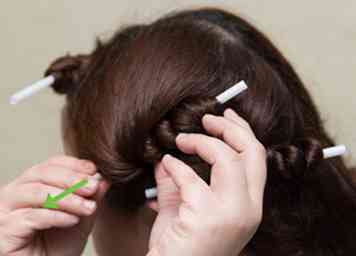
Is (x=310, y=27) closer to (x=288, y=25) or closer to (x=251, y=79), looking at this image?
(x=288, y=25)

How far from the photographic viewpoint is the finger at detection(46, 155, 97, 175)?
2.16 feet

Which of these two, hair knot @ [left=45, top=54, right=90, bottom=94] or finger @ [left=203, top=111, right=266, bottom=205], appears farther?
hair knot @ [left=45, top=54, right=90, bottom=94]

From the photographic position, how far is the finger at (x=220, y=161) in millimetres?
553

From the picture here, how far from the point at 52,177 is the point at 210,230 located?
23 centimetres

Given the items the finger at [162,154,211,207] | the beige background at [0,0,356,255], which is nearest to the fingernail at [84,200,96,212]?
the finger at [162,154,211,207]

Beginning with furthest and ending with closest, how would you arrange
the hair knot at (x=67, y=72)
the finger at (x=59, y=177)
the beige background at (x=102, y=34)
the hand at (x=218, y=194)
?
1. the beige background at (x=102, y=34)
2. the hair knot at (x=67, y=72)
3. the finger at (x=59, y=177)
4. the hand at (x=218, y=194)

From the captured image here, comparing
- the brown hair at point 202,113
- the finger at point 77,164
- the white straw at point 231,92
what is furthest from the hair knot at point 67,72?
the white straw at point 231,92

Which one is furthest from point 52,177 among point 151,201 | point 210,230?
point 210,230

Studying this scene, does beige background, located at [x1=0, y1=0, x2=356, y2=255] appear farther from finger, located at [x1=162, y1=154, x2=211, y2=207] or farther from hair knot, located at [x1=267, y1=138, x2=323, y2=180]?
finger, located at [x1=162, y1=154, x2=211, y2=207]

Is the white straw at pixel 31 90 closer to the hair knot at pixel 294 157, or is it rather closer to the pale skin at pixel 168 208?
the pale skin at pixel 168 208

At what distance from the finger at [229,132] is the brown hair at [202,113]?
3cm

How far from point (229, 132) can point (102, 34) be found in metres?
0.63

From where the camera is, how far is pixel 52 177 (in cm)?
68

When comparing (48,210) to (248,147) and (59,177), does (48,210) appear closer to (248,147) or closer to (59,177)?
(59,177)
